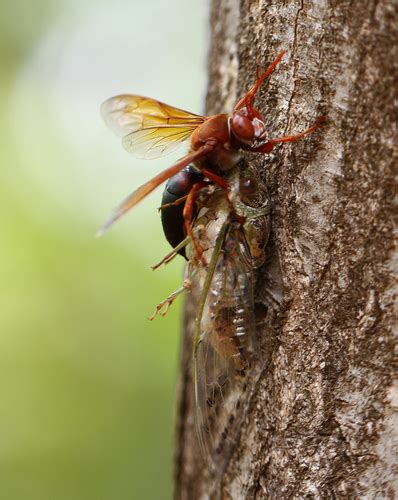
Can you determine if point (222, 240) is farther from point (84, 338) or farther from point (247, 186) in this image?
point (84, 338)

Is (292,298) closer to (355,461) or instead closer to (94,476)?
(355,461)

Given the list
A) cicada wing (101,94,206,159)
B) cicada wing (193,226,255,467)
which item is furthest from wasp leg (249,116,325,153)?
cicada wing (101,94,206,159)

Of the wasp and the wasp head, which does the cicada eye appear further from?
the wasp head

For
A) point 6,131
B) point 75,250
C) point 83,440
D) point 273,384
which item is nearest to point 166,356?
point 83,440

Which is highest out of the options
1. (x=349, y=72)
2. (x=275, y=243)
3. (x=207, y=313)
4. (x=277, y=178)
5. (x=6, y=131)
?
(x=6, y=131)

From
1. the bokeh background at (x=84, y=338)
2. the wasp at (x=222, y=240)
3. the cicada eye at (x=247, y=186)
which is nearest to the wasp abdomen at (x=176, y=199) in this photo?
the wasp at (x=222, y=240)

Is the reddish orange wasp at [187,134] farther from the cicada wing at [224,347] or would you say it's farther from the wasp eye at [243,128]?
the cicada wing at [224,347]
